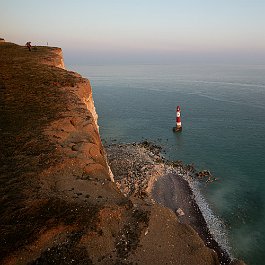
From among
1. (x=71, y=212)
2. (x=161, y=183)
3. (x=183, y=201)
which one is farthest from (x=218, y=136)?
(x=71, y=212)

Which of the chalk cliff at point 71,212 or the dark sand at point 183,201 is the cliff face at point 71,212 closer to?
the chalk cliff at point 71,212

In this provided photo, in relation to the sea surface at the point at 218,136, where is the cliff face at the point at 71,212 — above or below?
above

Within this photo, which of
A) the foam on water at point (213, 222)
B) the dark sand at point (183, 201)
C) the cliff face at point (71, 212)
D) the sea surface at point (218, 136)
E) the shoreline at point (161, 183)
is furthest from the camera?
the sea surface at point (218, 136)

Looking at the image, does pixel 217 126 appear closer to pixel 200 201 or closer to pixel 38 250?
pixel 200 201

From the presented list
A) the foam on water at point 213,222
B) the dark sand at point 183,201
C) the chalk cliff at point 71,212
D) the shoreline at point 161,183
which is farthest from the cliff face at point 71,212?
the foam on water at point 213,222

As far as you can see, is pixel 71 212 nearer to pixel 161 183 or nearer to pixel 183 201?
pixel 183 201

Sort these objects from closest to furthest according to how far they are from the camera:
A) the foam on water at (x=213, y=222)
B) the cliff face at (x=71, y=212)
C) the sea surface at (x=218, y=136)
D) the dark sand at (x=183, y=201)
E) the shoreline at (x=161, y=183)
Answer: the cliff face at (x=71, y=212), the dark sand at (x=183, y=201), the foam on water at (x=213, y=222), the shoreline at (x=161, y=183), the sea surface at (x=218, y=136)

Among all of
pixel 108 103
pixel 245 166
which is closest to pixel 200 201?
pixel 245 166

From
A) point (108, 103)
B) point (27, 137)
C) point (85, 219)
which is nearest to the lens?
point (85, 219)

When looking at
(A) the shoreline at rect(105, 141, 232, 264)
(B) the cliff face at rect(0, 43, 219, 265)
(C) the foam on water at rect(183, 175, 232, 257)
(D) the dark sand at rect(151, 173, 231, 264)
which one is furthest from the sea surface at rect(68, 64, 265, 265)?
(B) the cliff face at rect(0, 43, 219, 265)
